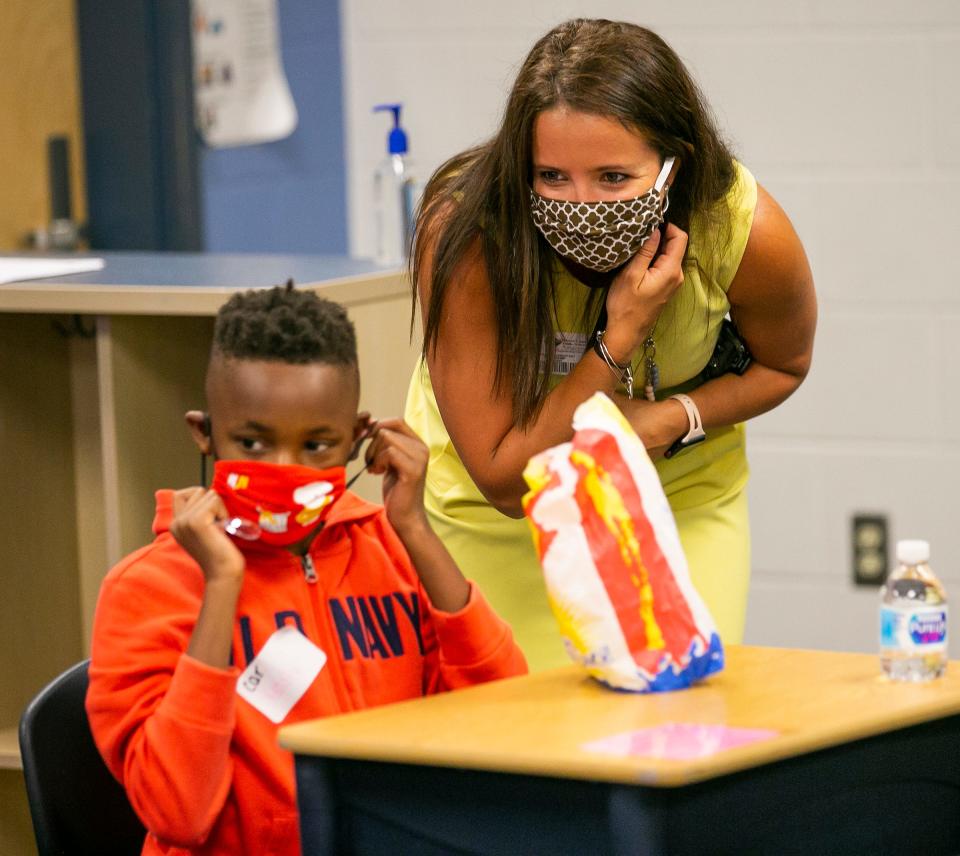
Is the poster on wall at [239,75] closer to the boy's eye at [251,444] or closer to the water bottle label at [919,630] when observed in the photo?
the boy's eye at [251,444]

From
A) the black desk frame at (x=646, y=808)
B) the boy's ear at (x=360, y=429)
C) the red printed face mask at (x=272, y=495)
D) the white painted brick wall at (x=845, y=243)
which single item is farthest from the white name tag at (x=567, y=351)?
the white painted brick wall at (x=845, y=243)

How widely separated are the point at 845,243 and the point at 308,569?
193cm

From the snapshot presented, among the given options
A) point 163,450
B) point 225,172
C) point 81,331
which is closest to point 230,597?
point 163,450

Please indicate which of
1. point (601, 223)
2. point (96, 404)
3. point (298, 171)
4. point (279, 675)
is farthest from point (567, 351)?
point (298, 171)

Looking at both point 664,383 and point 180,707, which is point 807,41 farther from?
point 180,707

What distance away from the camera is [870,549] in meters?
3.35

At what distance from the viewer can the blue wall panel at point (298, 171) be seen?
3.62 m

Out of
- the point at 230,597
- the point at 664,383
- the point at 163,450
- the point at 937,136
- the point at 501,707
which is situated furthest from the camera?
the point at 937,136

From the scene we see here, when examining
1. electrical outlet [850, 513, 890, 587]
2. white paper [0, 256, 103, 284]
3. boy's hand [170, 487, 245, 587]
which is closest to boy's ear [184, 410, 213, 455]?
boy's hand [170, 487, 245, 587]

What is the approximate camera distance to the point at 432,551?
5.44 ft

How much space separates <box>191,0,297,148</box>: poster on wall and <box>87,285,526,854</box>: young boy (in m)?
2.13

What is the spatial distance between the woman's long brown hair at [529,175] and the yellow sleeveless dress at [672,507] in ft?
0.28

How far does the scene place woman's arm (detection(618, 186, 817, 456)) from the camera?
6.44 ft

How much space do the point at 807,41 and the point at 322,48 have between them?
107cm
